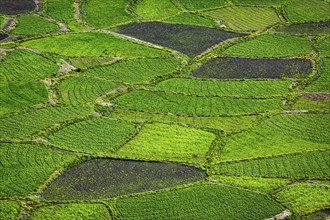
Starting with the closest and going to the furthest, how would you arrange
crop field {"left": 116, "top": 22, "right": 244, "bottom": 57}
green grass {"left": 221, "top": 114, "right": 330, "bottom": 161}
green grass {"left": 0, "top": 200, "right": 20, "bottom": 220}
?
green grass {"left": 0, "top": 200, "right": 20, "bottom": 220} < green grass {"left": 221, "top": 114, "right": 330, "bottom": 161} < crop field {"left": 116, "top": 22, "right": 244, "bottom": 57}

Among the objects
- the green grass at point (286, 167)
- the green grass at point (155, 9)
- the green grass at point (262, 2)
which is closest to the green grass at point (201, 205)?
the green grass at point (286, 167)

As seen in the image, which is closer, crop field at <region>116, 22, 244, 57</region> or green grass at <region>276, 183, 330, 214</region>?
green grass at <region>276, 183, 330, 214</region>

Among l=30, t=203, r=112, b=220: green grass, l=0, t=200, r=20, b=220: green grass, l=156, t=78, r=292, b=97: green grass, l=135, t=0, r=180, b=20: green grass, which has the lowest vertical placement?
l=0, t=200, r=20, b=220: green grass

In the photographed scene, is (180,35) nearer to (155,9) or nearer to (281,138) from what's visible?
(155,9)

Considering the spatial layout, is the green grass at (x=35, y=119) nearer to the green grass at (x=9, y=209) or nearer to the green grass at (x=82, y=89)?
the green grass at (x=82, y=89)

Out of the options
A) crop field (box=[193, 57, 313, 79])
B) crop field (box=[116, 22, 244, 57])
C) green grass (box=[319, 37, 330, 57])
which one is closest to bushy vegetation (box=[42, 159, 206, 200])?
crop field (box=[193, 57, 313, 79])

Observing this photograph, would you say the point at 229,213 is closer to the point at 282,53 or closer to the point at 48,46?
the point at 282,53

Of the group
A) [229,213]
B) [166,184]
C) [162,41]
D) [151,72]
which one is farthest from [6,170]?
[162,41]

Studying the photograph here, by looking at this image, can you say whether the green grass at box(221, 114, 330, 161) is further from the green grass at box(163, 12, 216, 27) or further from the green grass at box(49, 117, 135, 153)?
the green grass at box(163, 12, 216, 27)
